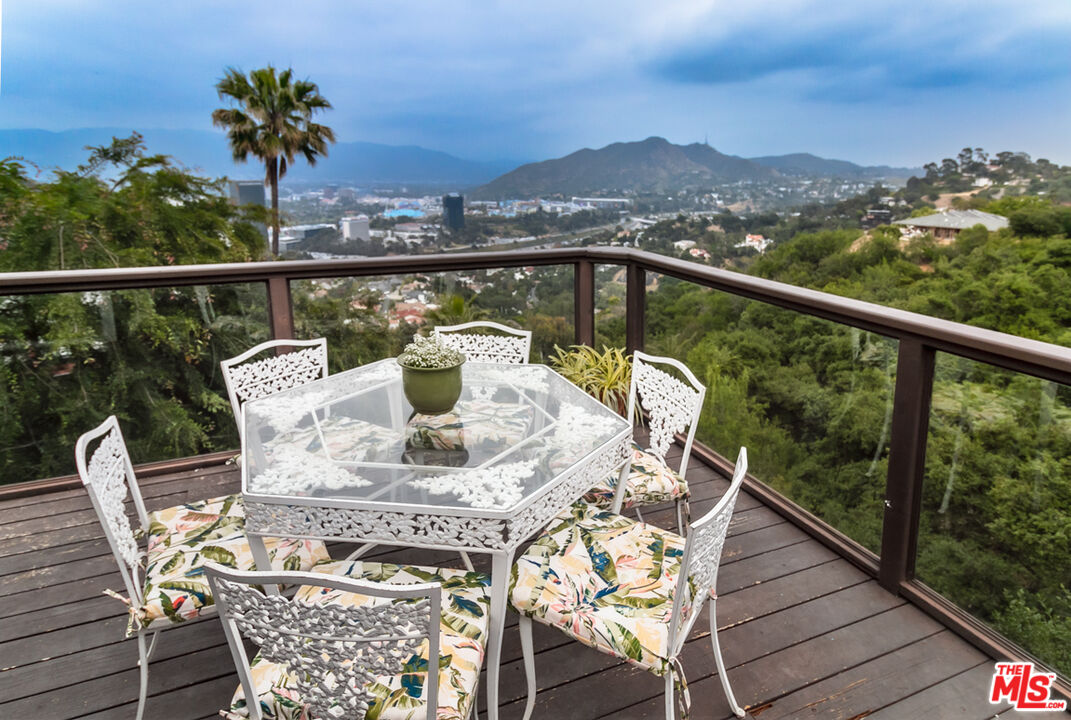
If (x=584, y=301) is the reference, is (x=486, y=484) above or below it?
below

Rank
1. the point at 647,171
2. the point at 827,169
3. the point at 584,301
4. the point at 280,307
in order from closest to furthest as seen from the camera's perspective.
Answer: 1. the point at 280,307
2. the point at 584,301
3. the point at 647,171
4. the point at 827,169

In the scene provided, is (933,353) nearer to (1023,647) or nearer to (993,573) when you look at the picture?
(993,573)

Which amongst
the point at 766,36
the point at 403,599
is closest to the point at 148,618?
the point at 403,599

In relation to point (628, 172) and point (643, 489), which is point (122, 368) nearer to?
point (643, 489)

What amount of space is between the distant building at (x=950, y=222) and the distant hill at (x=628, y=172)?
3869mm

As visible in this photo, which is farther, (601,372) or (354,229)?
(354,229)

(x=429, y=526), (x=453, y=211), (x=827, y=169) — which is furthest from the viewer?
(x=827, y=169)

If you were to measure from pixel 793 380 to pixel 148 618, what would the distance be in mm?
2584

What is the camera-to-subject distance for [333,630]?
3.76ft

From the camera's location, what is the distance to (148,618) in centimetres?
166

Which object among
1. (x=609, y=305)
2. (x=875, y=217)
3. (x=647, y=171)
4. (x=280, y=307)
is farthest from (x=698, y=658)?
(x=647, y=171)

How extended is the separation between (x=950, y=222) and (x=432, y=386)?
47.5 ft

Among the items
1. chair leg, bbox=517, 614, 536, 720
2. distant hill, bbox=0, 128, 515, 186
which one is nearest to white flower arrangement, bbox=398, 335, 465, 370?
chair leg, bbox=517, 614, 536, 720

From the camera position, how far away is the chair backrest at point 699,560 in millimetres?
1388
